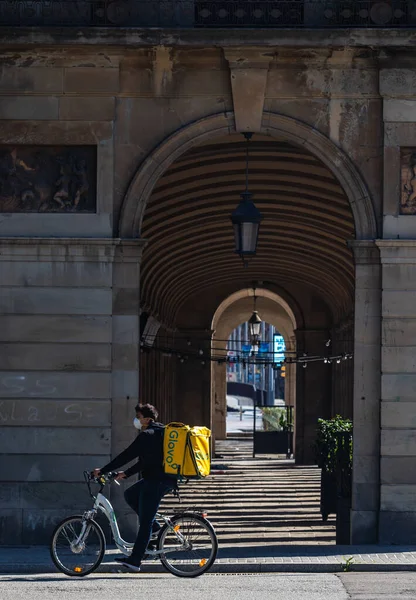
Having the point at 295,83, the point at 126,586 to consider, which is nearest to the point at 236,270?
the point at 295,83

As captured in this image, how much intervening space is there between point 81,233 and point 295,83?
3.22 metres

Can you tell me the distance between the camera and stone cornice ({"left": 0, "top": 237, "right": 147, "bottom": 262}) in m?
16.2

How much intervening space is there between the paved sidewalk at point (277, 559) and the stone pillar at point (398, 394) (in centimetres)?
50

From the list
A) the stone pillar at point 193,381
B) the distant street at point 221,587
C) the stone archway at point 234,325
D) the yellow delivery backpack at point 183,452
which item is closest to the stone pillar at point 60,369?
the distant street at point 221,587

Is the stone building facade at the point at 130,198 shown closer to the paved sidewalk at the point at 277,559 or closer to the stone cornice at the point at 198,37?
the stone cornice at the point at 198,37

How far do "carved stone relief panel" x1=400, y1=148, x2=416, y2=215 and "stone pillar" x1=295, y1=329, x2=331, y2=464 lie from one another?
770 inches

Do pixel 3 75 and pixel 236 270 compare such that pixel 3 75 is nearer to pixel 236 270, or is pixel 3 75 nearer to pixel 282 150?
pixel 282 150

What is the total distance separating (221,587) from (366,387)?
174 inches

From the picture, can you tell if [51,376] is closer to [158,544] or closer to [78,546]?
[78,546]

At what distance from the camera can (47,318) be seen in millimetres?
16172

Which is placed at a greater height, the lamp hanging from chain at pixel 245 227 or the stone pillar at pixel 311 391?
the lamp hanging from chain at pixel 245 227

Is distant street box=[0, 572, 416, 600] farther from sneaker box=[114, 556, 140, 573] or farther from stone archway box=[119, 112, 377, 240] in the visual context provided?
stone archway box=[119, 112, 377, 240]

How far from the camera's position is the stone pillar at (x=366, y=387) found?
1612 cm

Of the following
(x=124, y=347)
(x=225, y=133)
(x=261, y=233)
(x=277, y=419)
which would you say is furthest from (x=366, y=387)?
(x=277, y=419)
